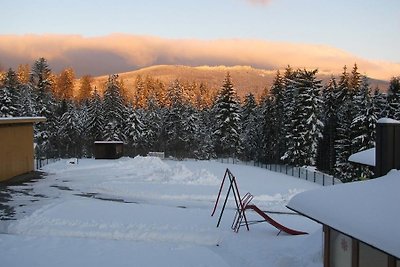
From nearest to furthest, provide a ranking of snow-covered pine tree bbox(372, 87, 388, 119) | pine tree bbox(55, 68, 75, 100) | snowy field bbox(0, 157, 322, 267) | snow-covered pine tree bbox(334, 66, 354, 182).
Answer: snowy field bbox(0, 157, 322, 267), snow-covered pine tree bbox(372, 87, 388, 119), snow-covered pine tree bbox(334, 66, 354, 182), pine tree bbox(55, 68, 75, 100)

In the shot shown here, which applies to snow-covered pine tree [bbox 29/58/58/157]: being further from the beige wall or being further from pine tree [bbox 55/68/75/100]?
pine tree [bbox 55/68/75/100]

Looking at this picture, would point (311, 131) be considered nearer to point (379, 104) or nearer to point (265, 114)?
point (379, 104)

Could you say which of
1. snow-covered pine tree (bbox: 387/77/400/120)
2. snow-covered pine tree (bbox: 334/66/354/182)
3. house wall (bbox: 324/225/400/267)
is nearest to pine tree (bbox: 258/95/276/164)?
snow-covered pine tree (bbox: 334/66/354/182)

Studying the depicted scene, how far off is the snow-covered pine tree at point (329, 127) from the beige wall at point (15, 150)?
34004 mm

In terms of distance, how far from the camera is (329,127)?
179 feet

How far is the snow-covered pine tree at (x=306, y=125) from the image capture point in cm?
4469

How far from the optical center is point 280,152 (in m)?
56.5

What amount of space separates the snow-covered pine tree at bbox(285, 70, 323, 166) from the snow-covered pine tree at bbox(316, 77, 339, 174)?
7437 mm

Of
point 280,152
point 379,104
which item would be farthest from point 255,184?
point 280,152

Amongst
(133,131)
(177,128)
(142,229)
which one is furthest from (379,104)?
(142,229)

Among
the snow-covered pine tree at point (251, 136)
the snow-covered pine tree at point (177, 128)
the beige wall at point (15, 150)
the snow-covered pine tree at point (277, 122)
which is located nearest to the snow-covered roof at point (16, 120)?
the beige wall at point (15, 150)

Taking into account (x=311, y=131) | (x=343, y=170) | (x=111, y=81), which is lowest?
(x=343, y=170)

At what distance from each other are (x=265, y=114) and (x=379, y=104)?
53.6 ft

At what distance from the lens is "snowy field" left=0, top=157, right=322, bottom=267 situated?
12266 millimetres
